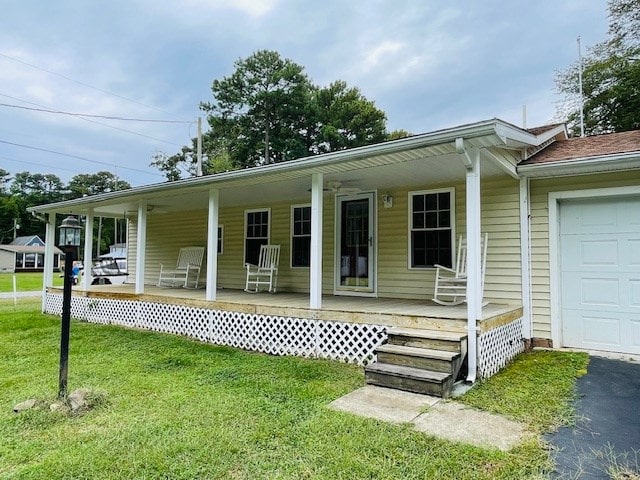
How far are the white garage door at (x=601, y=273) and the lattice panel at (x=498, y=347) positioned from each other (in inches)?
28.0

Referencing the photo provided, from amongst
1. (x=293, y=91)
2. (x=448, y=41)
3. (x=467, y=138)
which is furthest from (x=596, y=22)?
(x=467, y=138)

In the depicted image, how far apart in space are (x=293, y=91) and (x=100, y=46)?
11368mm

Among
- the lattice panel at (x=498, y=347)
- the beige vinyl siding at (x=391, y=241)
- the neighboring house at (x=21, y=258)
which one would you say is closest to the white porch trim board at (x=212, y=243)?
the beige vinyl siding at (x=391, y=241)

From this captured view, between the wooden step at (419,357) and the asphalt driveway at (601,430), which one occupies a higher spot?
the wooden step at (419,357)

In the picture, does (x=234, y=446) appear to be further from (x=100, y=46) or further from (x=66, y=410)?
(x=100, y=46)

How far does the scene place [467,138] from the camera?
144 inches

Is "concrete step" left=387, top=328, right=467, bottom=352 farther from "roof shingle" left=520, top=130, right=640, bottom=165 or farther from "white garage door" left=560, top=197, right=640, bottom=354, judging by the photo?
"roof shingle" left=520, top=130, right=640, bottom=165

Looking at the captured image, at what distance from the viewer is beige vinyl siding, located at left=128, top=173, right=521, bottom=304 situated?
18.3ft

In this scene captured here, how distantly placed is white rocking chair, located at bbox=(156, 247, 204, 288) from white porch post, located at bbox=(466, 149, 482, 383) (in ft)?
22.3

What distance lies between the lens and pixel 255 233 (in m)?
8.76

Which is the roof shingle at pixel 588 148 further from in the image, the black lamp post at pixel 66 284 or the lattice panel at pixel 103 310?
the lattice panel at pixel 103 310

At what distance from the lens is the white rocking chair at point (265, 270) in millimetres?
7902

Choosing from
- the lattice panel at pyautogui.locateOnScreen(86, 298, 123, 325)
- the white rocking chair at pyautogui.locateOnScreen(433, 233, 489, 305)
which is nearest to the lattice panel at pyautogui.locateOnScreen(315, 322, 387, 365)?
the white rocking chair at pyautogui.locateOnScreen(433, 233, 489, 305)

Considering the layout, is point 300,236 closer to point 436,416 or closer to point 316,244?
point 316,244
